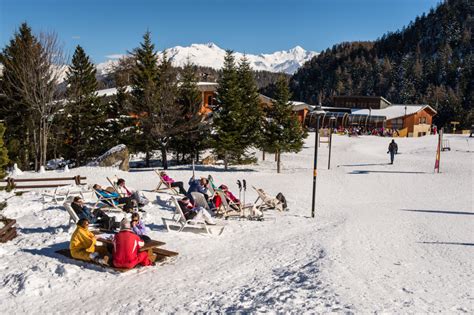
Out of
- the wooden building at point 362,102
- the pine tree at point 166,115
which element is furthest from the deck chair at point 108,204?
the wooden building at point 362,102

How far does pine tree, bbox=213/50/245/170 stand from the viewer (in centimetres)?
2695

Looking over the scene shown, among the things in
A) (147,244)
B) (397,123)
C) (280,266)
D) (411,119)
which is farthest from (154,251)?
(397,123)

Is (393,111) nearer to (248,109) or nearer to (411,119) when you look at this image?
(411,119)

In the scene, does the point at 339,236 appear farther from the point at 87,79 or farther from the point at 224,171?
the point at 87,79

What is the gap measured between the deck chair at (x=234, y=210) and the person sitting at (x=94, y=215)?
3882 mm

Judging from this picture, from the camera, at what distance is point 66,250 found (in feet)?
30.6

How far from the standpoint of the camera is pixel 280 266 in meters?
8.81

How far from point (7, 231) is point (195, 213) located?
491 centimetres

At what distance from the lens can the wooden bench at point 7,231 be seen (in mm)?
10406

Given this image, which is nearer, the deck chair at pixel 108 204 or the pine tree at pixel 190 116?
the deck chair at pixel 108 204

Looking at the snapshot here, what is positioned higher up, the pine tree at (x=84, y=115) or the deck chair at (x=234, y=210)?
the pine tree at (x=84, y=115)

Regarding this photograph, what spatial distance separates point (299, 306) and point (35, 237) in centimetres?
774

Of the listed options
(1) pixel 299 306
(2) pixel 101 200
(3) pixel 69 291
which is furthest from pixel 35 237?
(1) pixel 299 306

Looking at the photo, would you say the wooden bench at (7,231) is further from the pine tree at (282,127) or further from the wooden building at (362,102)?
the wooden building at (362,102)
